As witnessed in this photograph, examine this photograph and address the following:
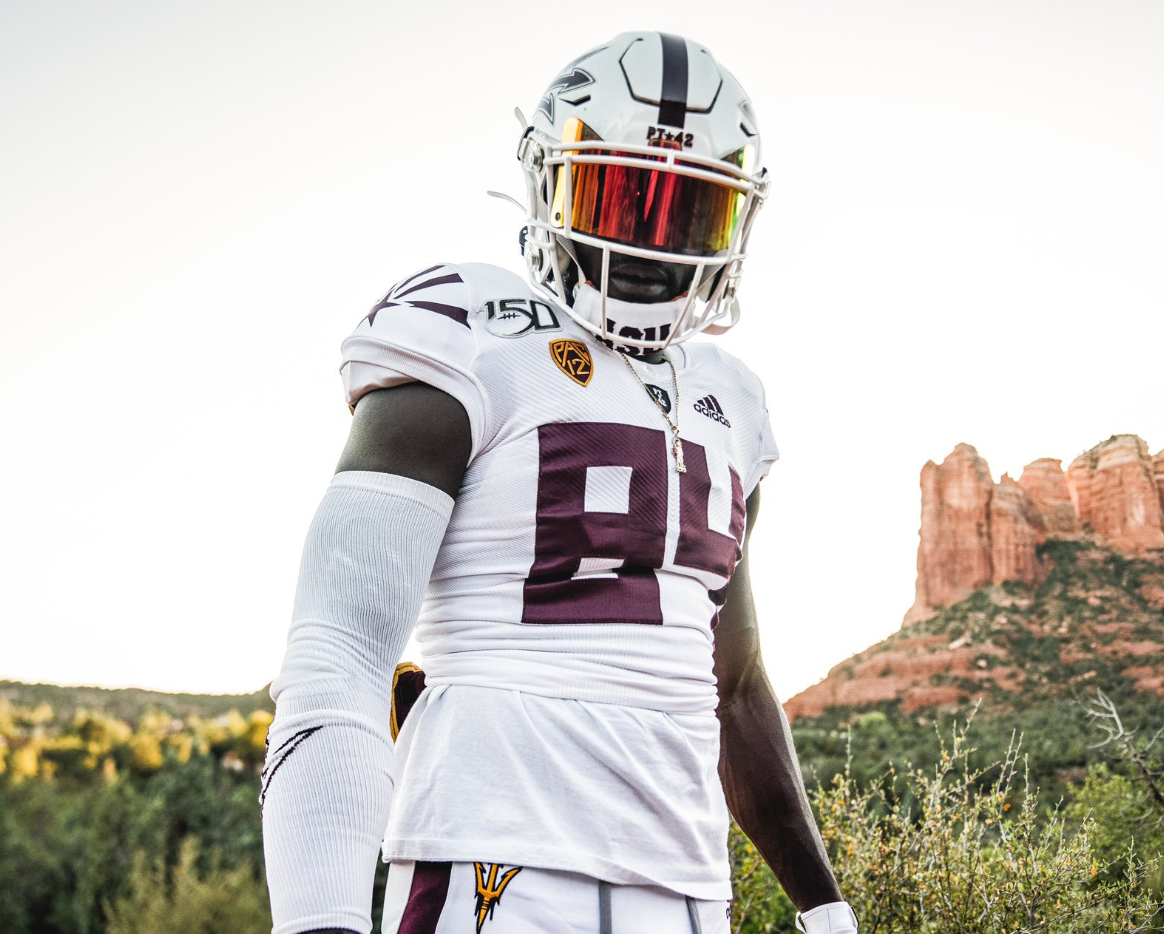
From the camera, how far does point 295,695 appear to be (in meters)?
1.54

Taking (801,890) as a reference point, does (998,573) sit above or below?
above

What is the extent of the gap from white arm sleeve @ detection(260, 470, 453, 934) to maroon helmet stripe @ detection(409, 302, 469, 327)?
0.94 ft

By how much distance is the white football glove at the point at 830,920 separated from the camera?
2.23m

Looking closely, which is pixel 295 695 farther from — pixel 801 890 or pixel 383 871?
pixel 383 871

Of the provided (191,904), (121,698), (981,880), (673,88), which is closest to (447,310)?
(673,88)

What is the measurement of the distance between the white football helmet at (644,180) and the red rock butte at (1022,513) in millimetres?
68894

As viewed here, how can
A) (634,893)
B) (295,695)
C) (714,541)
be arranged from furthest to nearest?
(714,541), (634,893), (295,695)

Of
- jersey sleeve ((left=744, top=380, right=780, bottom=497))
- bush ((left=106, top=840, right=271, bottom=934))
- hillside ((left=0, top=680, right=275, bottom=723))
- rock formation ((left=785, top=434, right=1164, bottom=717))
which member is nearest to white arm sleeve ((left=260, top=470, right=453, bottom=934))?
jersey sleeve ((left=744, top=380, right=780, bottom=497))

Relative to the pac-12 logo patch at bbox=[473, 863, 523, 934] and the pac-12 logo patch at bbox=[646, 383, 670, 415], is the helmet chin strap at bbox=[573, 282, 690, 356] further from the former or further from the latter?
the pac-12 logo patch at bbox=[473, 863, 523, 934]

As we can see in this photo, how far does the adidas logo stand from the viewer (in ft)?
6.98

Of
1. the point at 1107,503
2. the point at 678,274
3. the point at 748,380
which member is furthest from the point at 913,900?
the point at 1107,503

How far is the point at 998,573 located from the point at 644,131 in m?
71.9

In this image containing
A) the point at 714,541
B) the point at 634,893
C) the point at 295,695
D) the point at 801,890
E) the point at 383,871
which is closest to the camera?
the point at 295,695

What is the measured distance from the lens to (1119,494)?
232 ft
